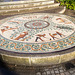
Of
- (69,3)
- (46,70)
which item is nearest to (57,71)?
(46,70)

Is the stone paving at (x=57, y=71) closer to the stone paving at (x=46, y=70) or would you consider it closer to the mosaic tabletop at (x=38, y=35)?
the stone paving at (x=46, y=70)

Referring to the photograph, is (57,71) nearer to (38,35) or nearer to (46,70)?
(46,70)

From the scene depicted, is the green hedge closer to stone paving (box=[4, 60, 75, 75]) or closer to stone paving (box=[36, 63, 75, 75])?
stone paving (box=[4, 60, 75, 75])

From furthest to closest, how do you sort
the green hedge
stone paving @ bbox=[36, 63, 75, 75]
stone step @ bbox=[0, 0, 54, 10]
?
the green hedge < stone step @ bbox=[0, 0, 54, 10] < stone paving @ bbox=[36, 63, 75, 75]

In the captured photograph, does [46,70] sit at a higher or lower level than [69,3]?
lower

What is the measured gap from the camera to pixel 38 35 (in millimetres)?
4750

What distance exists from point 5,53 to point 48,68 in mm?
1585

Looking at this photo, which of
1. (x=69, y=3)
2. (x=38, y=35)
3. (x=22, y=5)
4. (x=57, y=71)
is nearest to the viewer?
(x=57, y=71)

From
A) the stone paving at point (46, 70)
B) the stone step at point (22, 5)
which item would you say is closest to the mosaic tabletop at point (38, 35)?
the stone paving at point (46, 70)

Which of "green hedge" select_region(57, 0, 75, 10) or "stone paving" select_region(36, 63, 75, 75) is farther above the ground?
"green hedge" select_region(57, 0, 75, 10)

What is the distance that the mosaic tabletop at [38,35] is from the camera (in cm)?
395

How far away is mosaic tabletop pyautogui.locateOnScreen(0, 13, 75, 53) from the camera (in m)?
3.95

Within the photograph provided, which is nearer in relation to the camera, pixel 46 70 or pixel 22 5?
pixel 46 70

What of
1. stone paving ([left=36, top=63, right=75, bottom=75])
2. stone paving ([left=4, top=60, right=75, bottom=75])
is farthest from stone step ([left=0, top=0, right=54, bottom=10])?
stone paving ([left=36, top=63, right=75, bottom=75])
